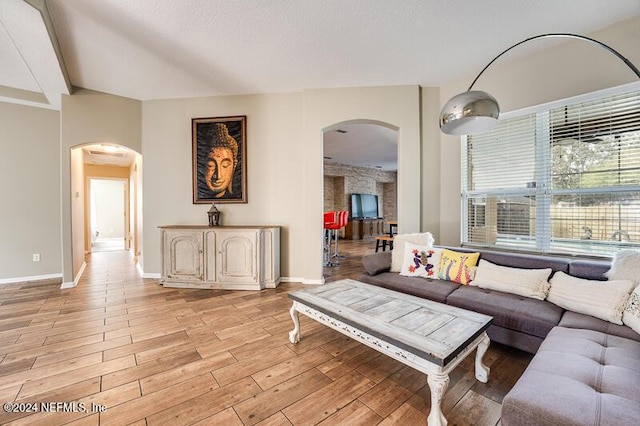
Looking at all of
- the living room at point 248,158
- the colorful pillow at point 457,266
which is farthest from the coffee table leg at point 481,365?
the living room at point 248,158

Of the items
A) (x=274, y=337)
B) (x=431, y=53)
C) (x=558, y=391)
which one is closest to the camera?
(x=558, y=391)

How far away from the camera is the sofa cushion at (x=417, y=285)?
2.37 meters

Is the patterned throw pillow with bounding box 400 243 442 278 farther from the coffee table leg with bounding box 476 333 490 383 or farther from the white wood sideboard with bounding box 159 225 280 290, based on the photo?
the white wood sideboard with bounding box 159 225 280 290

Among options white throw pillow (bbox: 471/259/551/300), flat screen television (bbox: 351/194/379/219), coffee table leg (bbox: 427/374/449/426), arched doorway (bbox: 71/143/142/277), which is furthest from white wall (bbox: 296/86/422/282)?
flat screen television (bbox: 351/194/379/219)

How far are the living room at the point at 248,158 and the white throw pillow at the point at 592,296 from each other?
4.73ft

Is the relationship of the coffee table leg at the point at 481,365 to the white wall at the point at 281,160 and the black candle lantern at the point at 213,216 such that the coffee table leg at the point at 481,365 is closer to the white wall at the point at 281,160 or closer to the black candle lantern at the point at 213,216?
the white wall at the point at 281,160

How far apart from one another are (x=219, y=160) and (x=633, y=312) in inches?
179

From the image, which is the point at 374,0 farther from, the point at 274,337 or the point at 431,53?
the point at 274,337

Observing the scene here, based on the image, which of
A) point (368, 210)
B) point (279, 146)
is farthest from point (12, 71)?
point (368, 210)

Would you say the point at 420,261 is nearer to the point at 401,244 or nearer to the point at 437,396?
the point at 401,244

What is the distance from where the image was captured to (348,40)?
8.77 ft

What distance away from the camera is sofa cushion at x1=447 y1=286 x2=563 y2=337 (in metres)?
1.83

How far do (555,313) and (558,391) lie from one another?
1104 mm

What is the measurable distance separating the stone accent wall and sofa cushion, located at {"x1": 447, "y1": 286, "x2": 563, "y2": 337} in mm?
7374
